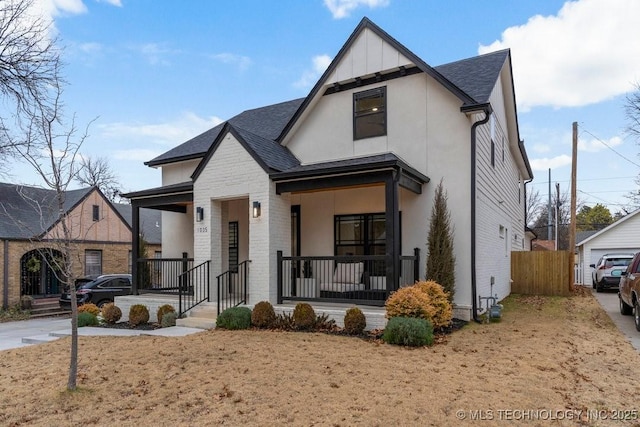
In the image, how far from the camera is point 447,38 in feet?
48.7

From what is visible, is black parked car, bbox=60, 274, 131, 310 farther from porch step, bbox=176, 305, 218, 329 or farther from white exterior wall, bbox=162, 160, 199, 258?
porch step, bbox=176, 305, 218, 329

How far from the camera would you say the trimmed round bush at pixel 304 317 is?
326 inches

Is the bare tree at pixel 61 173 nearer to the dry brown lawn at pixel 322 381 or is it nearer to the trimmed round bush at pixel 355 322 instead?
the dry brown lawn at pixel 322 381

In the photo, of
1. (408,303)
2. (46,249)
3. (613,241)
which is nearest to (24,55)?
(46,249)

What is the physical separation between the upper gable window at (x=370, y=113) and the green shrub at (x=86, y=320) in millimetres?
8106

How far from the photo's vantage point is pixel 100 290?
15.4 metres

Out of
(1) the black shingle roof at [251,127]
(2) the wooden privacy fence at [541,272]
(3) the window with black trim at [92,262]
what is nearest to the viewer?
(1) the black shingle roof at [251,127]

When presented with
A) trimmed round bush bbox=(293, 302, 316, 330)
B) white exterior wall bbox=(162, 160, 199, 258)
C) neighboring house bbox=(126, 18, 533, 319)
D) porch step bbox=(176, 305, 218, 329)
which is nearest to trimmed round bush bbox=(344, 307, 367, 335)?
neighboring house bbox=(126, 18, 533, 319)

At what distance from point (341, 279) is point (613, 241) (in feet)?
61.1

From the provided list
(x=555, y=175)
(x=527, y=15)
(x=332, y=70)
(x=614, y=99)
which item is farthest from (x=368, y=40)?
(x=555, y=175)

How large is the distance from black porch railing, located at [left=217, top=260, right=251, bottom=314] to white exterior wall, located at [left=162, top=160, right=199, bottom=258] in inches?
119

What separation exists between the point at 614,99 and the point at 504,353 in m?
17.7

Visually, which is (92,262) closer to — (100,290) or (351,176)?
(100,290)

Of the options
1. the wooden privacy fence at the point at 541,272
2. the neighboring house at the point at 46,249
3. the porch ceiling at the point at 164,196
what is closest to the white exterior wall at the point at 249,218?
the porch ceiling at the point at 164,196
